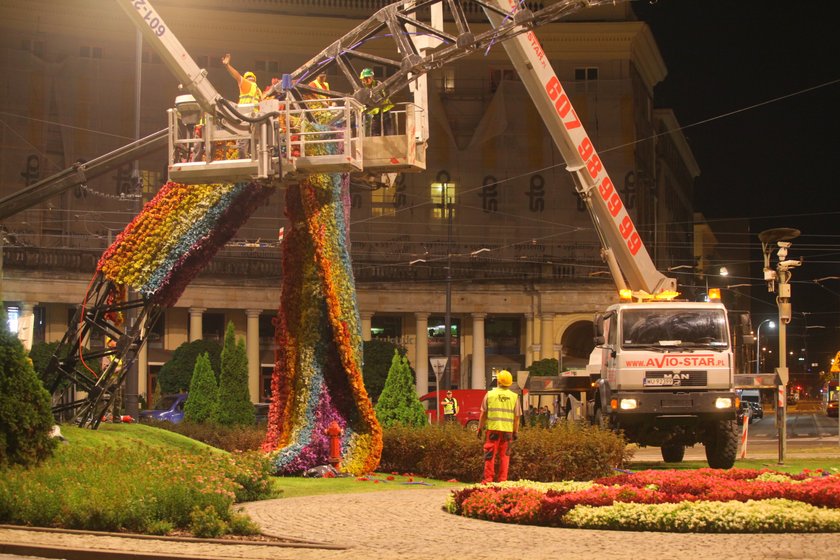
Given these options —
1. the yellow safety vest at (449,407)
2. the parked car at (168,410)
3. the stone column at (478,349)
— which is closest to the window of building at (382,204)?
the stone column at (478,349)

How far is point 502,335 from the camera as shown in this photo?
7775cm

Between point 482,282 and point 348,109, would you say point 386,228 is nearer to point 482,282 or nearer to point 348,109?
Answer: point 482,282

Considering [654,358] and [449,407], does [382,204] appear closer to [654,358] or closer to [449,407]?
[449,407]

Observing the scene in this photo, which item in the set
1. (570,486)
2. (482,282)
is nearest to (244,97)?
(570,486)

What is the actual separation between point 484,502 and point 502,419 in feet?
10.0

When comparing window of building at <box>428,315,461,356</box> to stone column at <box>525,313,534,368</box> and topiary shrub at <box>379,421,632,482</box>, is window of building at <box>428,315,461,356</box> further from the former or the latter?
topiary shrub at <box>379,421,632,482</box>

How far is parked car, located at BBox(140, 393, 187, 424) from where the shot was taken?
44312mm

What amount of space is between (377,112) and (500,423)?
6680mm

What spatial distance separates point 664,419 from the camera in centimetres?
2398

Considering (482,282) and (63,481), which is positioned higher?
→ (482,282)

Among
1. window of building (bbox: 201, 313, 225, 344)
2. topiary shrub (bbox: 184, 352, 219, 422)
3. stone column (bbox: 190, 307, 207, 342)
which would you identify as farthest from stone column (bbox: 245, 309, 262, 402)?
topiary shrub (bbox: 184, 352, 219, 422)

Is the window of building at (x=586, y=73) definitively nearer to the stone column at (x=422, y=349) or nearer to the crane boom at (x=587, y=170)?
the stone column at (x=422, y=349)

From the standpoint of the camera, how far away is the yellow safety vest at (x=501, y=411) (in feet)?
59.4

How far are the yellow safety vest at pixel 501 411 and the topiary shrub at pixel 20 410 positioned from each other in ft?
20.2
